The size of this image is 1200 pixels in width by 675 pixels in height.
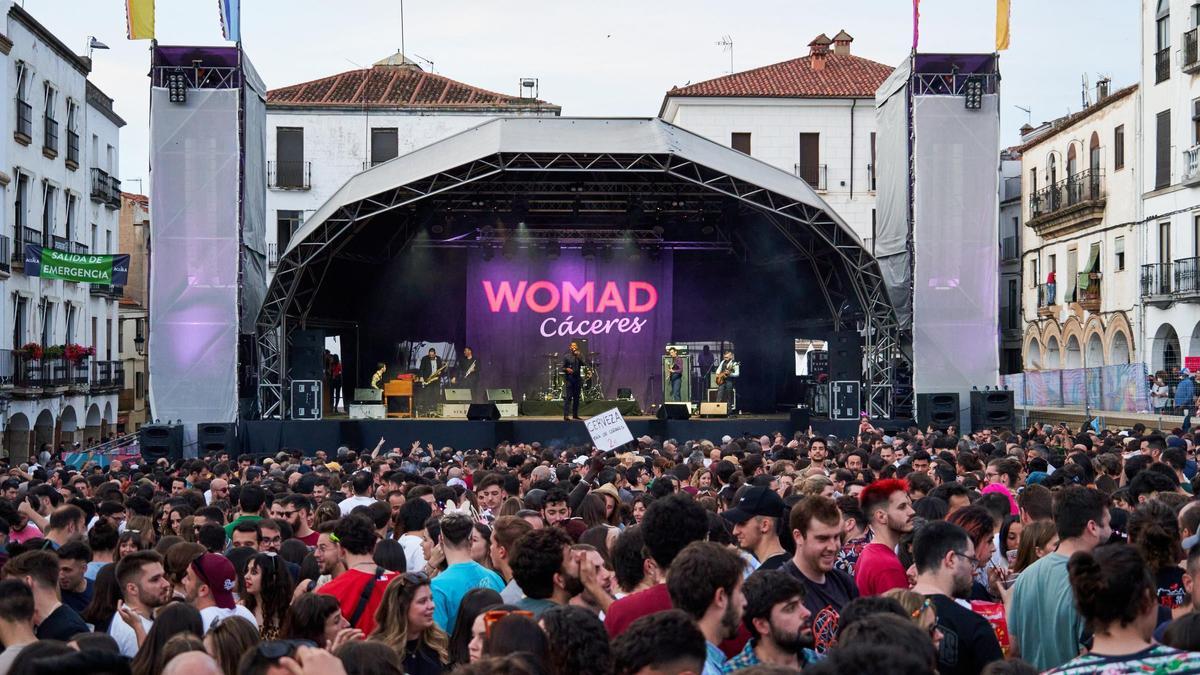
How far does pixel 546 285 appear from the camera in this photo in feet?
96.4

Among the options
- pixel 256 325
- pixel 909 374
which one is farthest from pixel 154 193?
pixel 909 374

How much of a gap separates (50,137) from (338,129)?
9869 millimetres

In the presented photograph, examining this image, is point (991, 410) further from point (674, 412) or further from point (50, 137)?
point (50, 137)

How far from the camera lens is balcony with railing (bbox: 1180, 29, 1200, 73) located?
31812 mm

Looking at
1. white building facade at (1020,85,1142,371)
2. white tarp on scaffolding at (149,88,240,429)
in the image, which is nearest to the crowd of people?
white tarp on scaffolding at (149,88,240,429)

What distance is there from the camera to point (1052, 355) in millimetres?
43188

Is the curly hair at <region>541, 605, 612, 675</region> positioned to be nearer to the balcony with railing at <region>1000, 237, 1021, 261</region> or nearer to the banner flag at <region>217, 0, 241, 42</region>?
the banner flag at <region>217, 0, 241, 42</region>

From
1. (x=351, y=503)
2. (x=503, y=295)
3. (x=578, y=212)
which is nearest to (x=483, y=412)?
(x=503, y=295)

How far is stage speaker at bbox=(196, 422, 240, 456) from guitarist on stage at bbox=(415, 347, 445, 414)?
6832mm

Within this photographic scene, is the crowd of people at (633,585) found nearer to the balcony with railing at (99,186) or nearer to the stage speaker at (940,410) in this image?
the stage speaker at (940,410)

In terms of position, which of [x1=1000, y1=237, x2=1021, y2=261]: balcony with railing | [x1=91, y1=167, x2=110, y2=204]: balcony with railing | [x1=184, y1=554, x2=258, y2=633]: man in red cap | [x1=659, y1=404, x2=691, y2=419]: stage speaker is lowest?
[x1=184, y1=554, x2=258, y2=633]: man in red cap

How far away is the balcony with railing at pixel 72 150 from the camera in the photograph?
37094mm

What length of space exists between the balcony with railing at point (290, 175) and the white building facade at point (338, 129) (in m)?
0.03

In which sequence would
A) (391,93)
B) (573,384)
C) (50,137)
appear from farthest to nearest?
1. (391,93)
2. (50,137)
3. (573,384)
